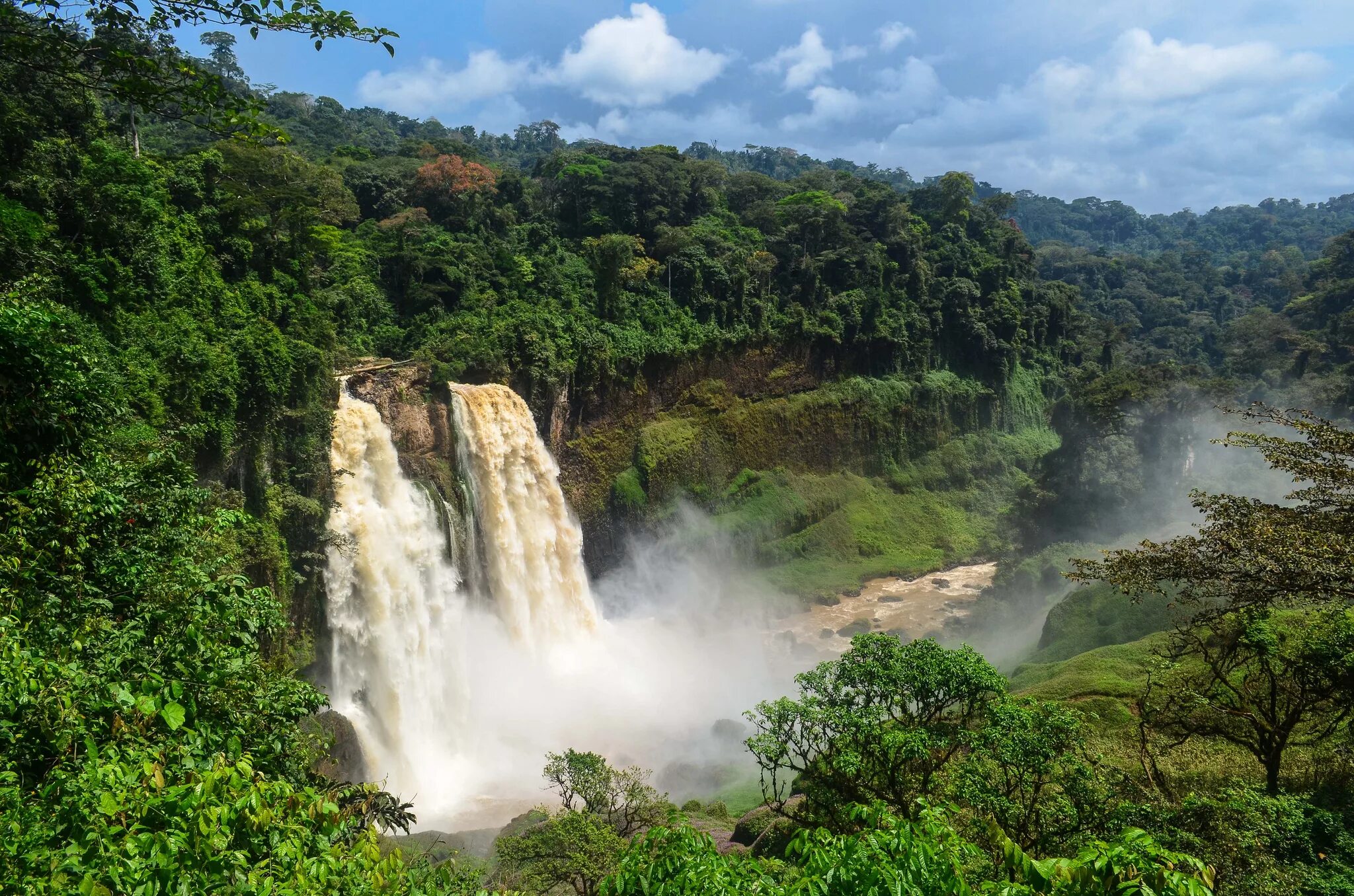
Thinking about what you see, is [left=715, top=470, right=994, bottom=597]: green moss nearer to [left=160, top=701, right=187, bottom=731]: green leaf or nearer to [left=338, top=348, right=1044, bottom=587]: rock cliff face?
[left=338, top=348, right=1044, bottom=587]: rock cliff face

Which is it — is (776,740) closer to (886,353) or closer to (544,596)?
(544,596)

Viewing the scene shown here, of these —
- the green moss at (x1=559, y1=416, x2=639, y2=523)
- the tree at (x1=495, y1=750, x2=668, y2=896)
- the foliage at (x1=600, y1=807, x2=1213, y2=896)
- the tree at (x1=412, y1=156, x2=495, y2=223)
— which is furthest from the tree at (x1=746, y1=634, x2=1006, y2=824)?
the tree at (x1=412, y1=156, x2=495, y2=223)

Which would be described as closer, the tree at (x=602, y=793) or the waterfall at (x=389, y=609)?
the tree at (x=602, y=793)

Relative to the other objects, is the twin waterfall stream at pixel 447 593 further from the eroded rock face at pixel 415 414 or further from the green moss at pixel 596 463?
the green moss at pixel 596 463

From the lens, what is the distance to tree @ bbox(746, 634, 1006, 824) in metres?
9.16

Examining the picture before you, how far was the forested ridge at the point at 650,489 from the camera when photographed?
14.2 ft

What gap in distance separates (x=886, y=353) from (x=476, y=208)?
19838 millimetres

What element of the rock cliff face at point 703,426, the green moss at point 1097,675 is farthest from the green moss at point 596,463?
the green moss at point 1097,675

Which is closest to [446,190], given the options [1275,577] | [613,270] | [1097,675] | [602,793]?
[613,270]

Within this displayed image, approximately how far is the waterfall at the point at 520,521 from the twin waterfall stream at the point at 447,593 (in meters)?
0.04

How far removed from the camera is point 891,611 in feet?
101

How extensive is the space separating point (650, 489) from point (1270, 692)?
22553 mm

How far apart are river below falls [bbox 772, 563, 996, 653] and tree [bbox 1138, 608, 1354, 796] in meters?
15.2

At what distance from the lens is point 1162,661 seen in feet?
33.3
